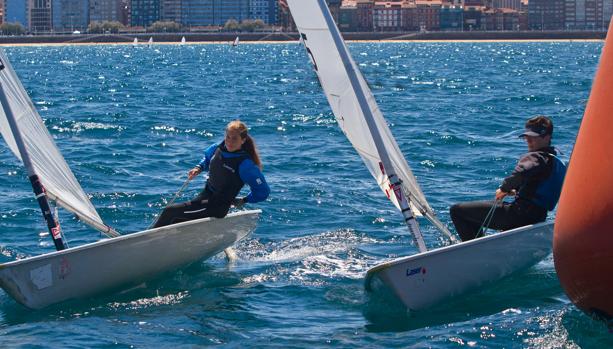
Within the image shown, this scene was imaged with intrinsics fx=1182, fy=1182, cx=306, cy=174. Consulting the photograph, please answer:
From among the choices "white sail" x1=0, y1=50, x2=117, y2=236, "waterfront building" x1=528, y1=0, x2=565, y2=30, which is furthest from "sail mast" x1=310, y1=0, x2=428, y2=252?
"waterfront building" x1=528, y1=0, x2=565, y2=30

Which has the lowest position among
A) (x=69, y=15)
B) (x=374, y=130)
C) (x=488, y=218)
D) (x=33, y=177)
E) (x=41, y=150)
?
(x=488, y=218)

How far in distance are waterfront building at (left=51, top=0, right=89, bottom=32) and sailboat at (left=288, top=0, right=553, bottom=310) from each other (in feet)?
511

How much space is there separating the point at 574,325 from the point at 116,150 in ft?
32.0

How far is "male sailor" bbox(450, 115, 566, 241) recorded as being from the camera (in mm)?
7125

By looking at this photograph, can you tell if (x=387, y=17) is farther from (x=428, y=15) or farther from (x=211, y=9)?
(x=211, y=9)

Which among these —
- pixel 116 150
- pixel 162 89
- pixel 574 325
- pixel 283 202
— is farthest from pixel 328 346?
pixel 162 89

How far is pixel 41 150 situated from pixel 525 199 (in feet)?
10.1

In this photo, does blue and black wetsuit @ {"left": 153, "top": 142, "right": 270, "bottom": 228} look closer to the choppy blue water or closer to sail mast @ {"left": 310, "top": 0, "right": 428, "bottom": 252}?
the choppy blue water

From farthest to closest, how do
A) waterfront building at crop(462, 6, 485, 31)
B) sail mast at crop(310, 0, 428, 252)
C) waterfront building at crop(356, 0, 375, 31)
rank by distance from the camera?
waterfront building at crop(462, 6, 485, 31)
waterfront building at crop(356, 0, 375, 31)
sail mast at crop(310, 0, 428, 252)

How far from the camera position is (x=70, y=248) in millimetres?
7352

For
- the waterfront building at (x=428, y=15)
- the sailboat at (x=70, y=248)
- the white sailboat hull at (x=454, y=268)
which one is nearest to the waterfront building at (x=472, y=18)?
the waterfront building at (x=428, y=15)

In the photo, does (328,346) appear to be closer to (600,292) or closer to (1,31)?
(600,292)

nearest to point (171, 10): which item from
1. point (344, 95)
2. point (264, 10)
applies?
point (264, 10)

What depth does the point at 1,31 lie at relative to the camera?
147 meters
